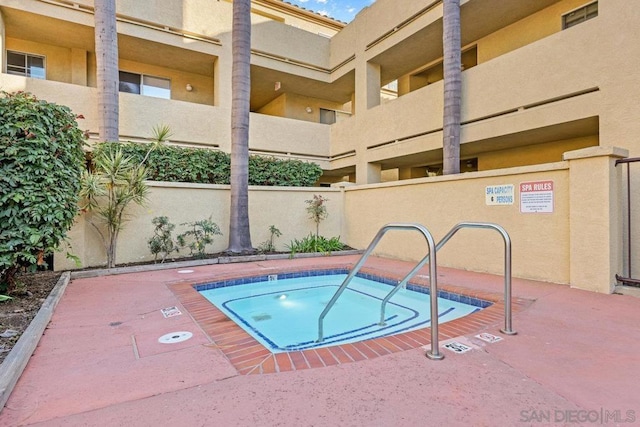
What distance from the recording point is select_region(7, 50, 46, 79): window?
10.3 meters

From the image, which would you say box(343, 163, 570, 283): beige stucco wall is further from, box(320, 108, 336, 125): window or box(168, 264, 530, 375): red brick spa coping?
box(320, 108, 336, 125): window

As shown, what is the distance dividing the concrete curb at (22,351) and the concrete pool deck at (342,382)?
7 cm

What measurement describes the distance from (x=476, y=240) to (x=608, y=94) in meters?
3.89

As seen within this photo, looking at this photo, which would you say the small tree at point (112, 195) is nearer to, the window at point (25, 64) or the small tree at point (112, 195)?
the small tree at point (112, 195)

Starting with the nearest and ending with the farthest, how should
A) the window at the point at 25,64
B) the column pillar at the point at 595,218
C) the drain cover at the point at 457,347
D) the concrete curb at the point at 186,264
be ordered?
1. the drain cover at the point at 457,347
2. the column pillar at the point at 595,218
3. the concrete curb at the point at 186,264
4. the window at the point at 25,64

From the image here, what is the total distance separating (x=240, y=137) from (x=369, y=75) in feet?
21.1

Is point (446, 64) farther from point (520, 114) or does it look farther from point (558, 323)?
point (558, 323)

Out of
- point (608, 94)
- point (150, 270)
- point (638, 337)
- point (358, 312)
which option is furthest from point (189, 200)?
point (608, 94)

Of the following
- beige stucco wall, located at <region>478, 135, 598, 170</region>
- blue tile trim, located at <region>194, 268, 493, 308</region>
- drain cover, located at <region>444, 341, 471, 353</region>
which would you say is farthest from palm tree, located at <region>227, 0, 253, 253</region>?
beige stucco wall, located at <region>478, 135, 598, 170</region>

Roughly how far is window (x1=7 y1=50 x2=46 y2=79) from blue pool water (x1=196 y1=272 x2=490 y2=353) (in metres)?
10.5

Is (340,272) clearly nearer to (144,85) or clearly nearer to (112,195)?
(112,195)

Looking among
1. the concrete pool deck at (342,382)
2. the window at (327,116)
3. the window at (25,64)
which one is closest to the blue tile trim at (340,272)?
the concrete pool deck at (342,382)

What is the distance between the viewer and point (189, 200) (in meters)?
8.48

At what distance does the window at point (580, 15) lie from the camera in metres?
7.96
